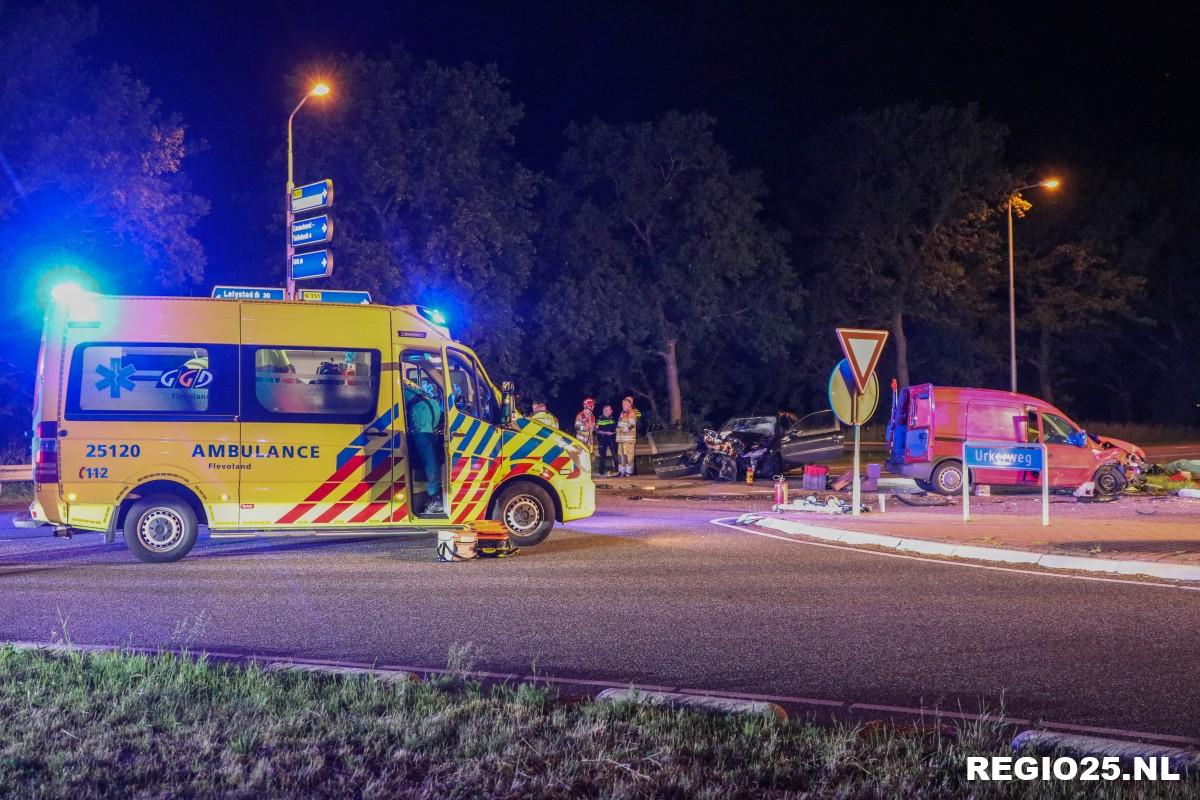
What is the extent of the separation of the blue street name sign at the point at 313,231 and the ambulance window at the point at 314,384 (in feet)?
26.9

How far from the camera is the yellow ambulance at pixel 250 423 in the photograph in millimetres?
12883

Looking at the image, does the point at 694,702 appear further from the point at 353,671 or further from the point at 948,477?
the point at 948,477

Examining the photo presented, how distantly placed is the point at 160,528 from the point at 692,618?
271 inches

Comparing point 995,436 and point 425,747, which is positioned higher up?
point 995,436

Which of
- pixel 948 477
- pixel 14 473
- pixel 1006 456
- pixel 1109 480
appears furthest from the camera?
pixel 14 473

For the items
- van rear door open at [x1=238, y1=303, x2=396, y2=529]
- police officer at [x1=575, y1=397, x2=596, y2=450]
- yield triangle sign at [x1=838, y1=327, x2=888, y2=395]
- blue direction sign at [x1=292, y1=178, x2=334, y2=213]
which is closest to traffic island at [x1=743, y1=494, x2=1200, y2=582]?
yield triangle sign at [x1=838, y1=327, x2=888, y2=395]

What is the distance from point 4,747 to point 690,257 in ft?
135

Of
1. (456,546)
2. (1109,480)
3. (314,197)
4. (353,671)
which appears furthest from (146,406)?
(1109,480)

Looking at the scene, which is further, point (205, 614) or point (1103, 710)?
point (205, 614)

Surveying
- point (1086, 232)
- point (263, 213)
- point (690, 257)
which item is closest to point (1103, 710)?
point (263, 213)

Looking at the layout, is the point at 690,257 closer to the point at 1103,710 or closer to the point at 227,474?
the point at 227,474

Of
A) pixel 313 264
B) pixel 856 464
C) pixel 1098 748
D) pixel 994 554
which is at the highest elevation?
pixel 313 264

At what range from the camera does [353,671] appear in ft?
23.5

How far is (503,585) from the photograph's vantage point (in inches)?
443
